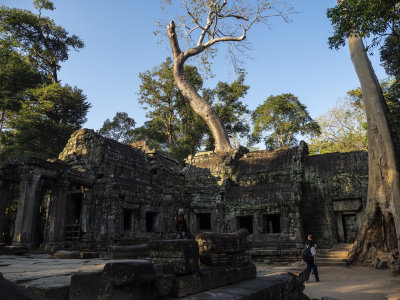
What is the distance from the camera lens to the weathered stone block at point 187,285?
3569 mm

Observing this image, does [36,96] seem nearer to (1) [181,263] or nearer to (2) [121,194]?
(2) [121,194]

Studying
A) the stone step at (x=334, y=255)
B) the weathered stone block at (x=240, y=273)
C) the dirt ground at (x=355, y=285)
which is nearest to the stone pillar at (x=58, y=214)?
the weathered stone block at (x=240, y=273)

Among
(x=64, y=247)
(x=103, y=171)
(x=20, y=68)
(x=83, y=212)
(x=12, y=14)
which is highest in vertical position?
(x=12, y=14)

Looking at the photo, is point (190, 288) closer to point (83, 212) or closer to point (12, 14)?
point (83, 212)

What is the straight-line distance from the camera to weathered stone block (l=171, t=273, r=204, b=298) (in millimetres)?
3569

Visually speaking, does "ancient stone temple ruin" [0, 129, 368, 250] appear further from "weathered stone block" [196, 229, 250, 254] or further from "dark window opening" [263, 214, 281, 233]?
"weathered stone block" [196, 229, 250, 254]

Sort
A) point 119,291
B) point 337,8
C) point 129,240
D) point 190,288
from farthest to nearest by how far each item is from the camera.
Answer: point 129,240 → point 337,8 → point 190,288 → point 119,291

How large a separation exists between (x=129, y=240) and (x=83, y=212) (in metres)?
2.44

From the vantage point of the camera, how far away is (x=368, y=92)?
40.2 feet

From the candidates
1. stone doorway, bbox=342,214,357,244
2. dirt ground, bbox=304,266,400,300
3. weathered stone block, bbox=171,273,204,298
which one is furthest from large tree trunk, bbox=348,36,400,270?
weathered stone block, bbox=171,273,204,298

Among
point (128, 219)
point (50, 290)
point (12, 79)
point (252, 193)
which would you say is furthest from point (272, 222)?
point (12, 79)

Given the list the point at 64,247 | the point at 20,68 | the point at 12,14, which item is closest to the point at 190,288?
the point at 64,247

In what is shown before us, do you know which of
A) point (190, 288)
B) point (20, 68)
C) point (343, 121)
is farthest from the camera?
point (343, 121)

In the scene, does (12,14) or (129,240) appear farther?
(12,14)
